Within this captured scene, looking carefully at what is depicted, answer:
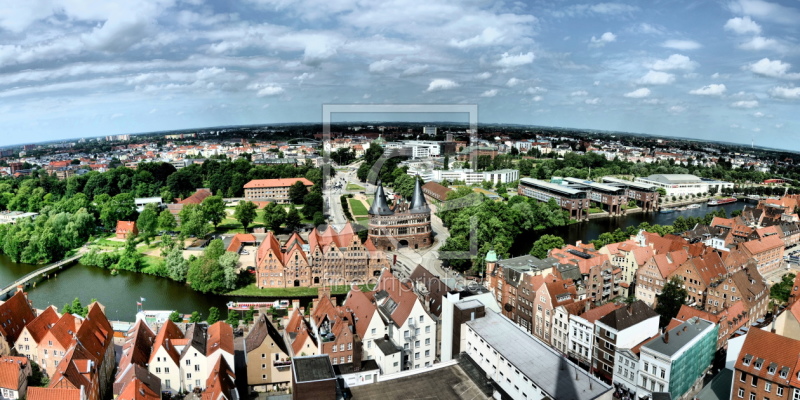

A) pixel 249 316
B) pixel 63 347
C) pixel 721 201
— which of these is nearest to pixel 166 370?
pixel 63 347

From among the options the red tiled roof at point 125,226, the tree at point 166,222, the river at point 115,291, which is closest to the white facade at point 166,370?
the river at point 115,291

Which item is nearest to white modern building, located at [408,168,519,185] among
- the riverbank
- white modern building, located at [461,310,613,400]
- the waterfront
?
the waterfront

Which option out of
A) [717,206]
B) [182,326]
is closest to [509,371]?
[182,326]

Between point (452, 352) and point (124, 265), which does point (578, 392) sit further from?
point (124, 265)

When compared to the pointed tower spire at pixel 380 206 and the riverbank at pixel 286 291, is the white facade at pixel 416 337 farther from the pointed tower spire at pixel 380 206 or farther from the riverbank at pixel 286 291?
the pointed tower spire at pixel 380 206

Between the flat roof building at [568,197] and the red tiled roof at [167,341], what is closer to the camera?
the red tiled roof at [167,341]

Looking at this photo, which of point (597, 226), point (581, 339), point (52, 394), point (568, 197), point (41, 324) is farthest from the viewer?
point (568, 197)

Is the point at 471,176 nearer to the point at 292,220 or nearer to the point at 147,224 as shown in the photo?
the point at 292,220

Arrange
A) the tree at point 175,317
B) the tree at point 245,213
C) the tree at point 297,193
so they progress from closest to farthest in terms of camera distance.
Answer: the tree at point 175,317 < the tree at point 245,213 < the tree at point 297,193
